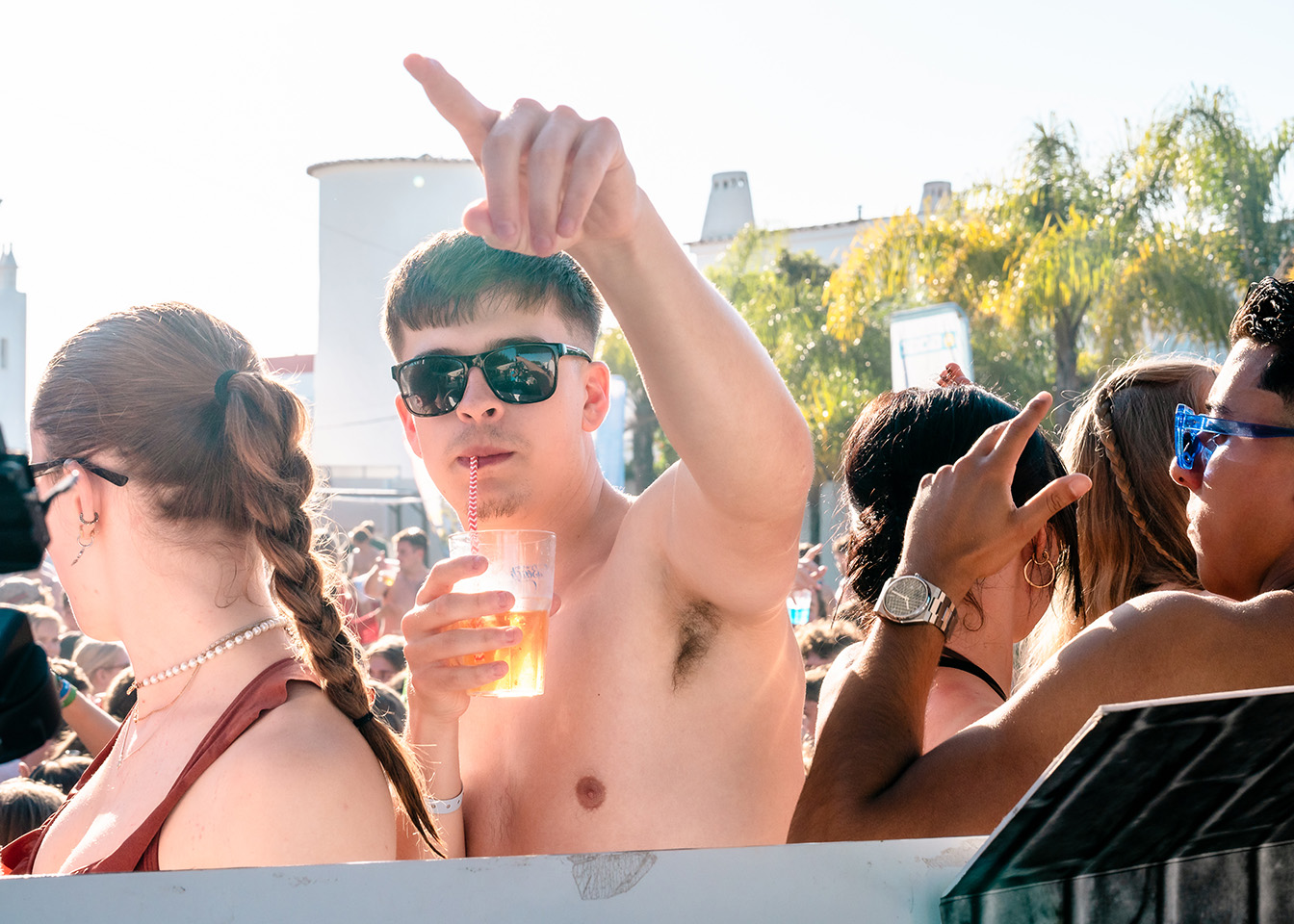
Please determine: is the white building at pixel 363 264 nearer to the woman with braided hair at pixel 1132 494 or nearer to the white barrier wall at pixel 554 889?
the woman with braided hair at pixel 1132 494

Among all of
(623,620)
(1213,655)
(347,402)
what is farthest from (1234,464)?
(347,402)

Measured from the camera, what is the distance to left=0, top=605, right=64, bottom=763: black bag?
702 mm

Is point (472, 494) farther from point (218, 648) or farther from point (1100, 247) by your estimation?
point (1100, 247)

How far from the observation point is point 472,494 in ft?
6.40

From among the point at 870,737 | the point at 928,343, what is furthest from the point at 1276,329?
the point at 928,343

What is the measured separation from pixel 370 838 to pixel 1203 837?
1.18 m

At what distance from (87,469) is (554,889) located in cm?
137

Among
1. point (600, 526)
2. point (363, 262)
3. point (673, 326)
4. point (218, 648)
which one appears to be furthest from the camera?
point (363, 262)

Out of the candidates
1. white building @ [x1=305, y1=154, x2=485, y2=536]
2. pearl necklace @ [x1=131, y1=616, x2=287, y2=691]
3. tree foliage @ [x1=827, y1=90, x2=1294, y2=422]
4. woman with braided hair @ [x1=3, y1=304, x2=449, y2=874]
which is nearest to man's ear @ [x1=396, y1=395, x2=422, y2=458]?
woman with braided hair @ [x1=3, y1=304, x2=449, y2=874]

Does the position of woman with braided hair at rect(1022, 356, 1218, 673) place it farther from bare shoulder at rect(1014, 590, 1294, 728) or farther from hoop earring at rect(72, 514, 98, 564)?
hoop earring at rect(72, 514, 98, 564)

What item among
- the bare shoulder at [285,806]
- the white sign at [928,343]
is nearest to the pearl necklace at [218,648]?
the bare shoulder at [285,806]

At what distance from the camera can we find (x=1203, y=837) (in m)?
0.68

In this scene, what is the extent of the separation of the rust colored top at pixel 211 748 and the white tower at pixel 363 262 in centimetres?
3284

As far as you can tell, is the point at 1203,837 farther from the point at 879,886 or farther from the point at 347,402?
the point at 347,402
